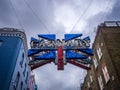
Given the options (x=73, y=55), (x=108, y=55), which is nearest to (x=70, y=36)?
(x=73, y=55)

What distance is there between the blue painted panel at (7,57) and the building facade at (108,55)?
1088 cm

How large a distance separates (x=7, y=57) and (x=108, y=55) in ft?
39.9

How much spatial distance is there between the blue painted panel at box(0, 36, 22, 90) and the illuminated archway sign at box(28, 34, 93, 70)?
17.9 ft

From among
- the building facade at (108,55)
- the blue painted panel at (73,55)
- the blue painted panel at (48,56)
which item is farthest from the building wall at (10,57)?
the building facade at (108,55)

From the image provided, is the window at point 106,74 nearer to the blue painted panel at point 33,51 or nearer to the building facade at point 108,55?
the building facade at point 108,55

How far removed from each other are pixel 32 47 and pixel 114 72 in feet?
29.0

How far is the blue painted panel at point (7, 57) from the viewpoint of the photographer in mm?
18766

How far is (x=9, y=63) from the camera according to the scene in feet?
67.1

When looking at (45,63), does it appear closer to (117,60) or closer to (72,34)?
(72,34)

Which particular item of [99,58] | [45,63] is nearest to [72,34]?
[45,63]

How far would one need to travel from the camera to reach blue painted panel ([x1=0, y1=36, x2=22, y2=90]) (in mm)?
18766

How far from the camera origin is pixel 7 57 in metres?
21.1

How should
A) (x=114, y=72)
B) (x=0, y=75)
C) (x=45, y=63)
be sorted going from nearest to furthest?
(x=45, y=63) < (x=114, y=72) < (x=0, y=75)

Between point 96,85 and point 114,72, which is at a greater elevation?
point 114,72
